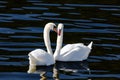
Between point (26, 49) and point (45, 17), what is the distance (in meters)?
5.32

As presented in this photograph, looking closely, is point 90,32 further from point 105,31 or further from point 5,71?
point 5,71

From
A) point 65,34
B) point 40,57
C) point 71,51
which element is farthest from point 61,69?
point 65,34

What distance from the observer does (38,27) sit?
2548cm

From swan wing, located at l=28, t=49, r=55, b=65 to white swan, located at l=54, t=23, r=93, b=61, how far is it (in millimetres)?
873

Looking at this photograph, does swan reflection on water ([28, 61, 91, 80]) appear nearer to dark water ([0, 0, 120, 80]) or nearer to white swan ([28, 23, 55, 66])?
dark water ([0, 0, 120, 80])

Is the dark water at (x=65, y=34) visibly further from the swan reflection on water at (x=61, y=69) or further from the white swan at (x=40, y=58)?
the white swan at (x=40, y=58)

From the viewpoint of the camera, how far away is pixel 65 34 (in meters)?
24.6

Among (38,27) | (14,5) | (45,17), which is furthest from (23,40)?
(14,5)

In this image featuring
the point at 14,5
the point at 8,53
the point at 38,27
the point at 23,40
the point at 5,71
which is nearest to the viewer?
the point at 5,71

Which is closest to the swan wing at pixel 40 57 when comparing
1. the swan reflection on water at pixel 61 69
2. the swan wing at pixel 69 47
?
the swan reflection on water at pixel 61 69

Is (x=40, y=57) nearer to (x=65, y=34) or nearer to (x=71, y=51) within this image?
(x=71, y=51)

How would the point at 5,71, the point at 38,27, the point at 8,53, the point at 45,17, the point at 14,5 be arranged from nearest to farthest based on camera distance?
the point at 5,71
the point at 8,53
the point at 38,27
the point at 45,17
the point at 14,5

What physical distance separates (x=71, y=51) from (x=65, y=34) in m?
2.78

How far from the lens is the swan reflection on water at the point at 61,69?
19.9 metres
